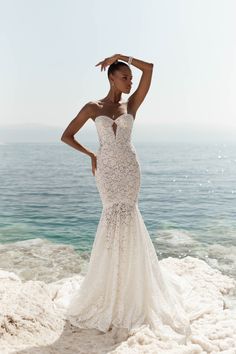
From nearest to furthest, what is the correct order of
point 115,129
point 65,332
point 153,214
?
1. point 65,332
2. point 115,129
3. point 153,214

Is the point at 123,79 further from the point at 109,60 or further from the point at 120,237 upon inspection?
the point at 120,237

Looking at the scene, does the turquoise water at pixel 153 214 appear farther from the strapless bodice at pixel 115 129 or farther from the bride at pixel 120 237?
the strapless bodice at pixel 115 129

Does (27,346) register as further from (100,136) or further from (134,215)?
(100,136)

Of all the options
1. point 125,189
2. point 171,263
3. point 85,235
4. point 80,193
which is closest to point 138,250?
point 125,189

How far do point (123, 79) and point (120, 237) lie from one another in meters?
1.58

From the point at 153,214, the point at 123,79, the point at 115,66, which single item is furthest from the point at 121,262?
the point at 153,214

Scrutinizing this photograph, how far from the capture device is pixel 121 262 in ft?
14.8

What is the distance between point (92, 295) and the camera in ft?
15.2

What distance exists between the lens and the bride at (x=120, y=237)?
173 inches

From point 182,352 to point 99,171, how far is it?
186cm

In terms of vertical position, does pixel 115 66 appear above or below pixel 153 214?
above

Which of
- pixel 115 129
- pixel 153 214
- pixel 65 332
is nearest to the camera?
pixel 65 332

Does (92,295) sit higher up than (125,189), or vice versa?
(125,189)

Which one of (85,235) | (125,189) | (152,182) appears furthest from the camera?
(152,182)
